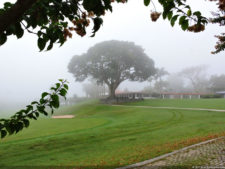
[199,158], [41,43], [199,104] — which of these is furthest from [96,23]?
[199,104]

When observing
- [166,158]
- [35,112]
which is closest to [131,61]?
[166,158]

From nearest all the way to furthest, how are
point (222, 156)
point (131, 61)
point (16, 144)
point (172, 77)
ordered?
point (222, 156), point (16, 144), point (131, 61), point (172, 77)

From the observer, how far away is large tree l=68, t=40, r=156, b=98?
143 feet

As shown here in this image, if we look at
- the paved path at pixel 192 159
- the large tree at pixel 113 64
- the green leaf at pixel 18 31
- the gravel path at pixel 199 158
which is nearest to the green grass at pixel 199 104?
the large tree at pixel 113 64

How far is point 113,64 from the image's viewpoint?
4328 cm

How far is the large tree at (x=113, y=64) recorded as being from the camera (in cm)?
4359

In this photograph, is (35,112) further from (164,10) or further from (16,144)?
(16,144)

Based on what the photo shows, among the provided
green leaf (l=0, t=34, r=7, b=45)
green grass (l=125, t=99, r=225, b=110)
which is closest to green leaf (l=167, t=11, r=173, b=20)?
green leaf (l=0, t=34, r=7, b=45)

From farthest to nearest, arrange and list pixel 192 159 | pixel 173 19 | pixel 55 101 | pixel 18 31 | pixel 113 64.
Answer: pixel 113 64 < pixel 192 159 < pixel 55 101 < pixel 173 19 < pixel 18 31

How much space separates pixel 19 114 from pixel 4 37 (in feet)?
3.06

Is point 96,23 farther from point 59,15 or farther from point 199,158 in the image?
point 199,158

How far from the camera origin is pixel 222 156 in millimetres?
5852

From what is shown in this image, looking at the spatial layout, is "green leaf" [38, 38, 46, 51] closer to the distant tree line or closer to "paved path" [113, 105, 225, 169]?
"paved path" [113, 105, 225, 169]

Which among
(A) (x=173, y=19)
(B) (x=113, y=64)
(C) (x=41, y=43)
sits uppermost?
(B) (x=113, y=64)
